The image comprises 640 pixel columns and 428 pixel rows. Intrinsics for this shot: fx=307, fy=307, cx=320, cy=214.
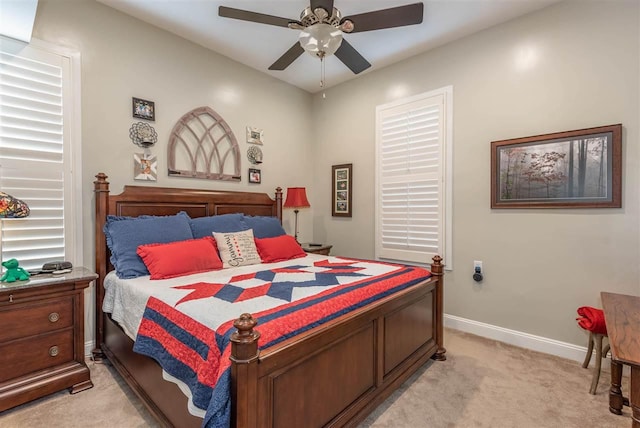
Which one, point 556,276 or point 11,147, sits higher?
point 11,147

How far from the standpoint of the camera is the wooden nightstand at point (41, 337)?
183cm

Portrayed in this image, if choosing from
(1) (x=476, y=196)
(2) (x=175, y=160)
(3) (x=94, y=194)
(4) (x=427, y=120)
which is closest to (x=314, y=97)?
(4) (x=427, y=120)

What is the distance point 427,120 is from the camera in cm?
335

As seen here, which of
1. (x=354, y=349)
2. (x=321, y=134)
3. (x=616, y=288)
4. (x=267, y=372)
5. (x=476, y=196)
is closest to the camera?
(x=267, y=372)

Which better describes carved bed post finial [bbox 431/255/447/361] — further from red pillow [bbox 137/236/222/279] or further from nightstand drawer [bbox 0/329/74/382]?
nightstand drawer [bbox 0/329/74/382]

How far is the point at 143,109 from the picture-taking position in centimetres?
285

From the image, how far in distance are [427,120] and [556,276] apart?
6.27ft

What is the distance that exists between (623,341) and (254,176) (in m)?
3.42

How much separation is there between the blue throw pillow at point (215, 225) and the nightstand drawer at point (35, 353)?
114cm

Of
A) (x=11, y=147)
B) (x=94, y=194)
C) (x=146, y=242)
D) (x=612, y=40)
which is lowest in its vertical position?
(x=146, y=242)

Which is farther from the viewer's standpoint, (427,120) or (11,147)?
(427,120)

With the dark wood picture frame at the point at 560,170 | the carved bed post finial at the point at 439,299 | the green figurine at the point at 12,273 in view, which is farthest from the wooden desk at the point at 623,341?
the green figurine at the point at 12,273

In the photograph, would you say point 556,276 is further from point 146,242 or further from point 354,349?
point 146,242

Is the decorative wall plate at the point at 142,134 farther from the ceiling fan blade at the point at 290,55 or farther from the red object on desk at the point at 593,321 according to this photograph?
the red object on desk at the point at 593,321
